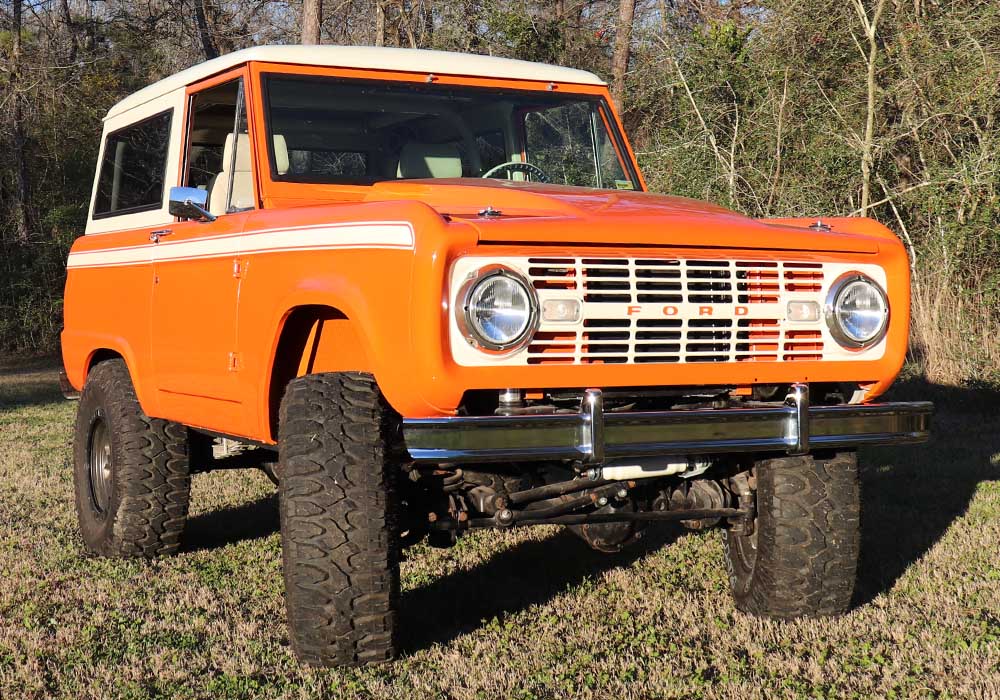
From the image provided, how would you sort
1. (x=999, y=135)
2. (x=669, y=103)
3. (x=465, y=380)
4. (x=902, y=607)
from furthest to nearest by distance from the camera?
(x=669, y=103)
(x=999, y=135)
(x=902, y=607)
(x=465, y=380)

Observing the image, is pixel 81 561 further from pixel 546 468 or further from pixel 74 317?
pixel 546 468

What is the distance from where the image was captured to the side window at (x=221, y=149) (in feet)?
16.2

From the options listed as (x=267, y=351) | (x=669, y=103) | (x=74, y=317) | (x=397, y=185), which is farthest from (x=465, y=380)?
(x=669, y=103)

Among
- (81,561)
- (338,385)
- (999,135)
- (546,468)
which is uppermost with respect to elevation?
(999,135)

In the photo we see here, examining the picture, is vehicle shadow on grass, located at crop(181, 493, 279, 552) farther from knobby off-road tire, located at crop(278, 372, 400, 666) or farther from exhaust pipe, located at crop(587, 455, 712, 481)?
exhaust pipe, located at crop(587, 455, 712, 481)

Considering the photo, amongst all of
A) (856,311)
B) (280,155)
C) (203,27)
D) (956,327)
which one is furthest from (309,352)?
(203,27)

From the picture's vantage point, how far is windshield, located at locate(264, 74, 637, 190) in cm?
484

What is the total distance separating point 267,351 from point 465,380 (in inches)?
41.3

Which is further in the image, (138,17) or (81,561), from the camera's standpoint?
(138,17)

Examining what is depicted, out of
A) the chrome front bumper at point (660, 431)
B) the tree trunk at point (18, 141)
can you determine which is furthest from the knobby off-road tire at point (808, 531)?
the tree trunk at point (18, 141)

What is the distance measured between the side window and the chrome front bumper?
180cm

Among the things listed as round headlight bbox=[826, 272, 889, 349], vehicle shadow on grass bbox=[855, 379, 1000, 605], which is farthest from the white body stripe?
vehicle shadow on grass bbox=[855, 379, 1000, 605]

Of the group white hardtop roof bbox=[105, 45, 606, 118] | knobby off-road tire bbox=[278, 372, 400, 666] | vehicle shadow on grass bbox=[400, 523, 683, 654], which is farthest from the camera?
white hardtop roof bbox=[105, 45, 606, 118]

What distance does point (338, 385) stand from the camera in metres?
3.89
